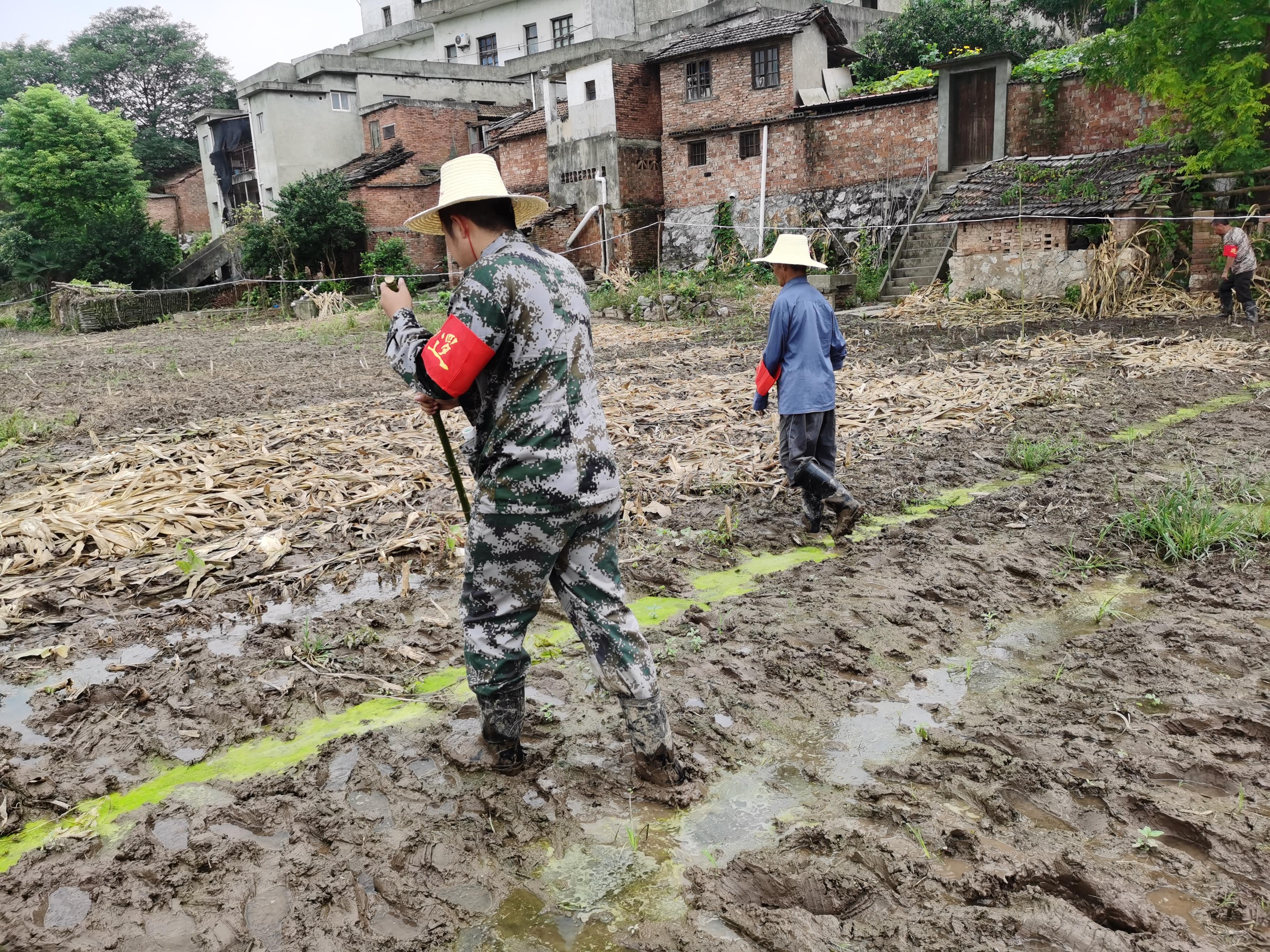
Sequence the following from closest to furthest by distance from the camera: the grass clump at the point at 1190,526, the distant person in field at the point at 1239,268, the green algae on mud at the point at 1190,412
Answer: the grass clump at the point at 1190,526
the green algae on mud at the point at 1190,412
the distant person in field at the point at 1239,268

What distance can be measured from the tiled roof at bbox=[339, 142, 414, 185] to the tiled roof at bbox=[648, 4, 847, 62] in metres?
10.3

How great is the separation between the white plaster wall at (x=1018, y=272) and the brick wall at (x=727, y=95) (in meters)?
8.33

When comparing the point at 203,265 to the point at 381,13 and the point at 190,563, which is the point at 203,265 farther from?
the point at 190,563

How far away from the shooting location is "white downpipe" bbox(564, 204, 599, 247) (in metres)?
26.0

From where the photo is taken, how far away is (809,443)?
5.55m

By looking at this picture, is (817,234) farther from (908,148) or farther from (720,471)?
(720,471)

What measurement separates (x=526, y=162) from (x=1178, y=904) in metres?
29.4

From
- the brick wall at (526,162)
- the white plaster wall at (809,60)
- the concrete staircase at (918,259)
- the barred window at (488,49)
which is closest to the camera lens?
the concrete staircase at (918,259)

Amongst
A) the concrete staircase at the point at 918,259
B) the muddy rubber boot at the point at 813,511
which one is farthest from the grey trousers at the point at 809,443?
the concrete staircase at the point at 918,259

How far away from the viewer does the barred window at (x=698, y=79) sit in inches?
973

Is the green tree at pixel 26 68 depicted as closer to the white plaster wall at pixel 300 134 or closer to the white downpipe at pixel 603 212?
the white plaster wall at pixel 300 134

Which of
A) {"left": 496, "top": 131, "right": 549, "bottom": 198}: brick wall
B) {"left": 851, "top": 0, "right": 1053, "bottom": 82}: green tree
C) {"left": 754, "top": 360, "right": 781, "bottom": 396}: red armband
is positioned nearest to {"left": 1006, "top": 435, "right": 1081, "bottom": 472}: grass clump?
{"left": 754, "top": 360, "right": 781, "bottom": 396}: red armband

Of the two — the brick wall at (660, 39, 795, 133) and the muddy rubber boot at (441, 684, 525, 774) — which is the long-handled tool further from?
the brick wall at (660, 39, 795, 133)

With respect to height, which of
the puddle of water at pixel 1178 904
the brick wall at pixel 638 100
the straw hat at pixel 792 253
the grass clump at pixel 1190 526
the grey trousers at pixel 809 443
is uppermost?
the brick wall at pixel 638 100
